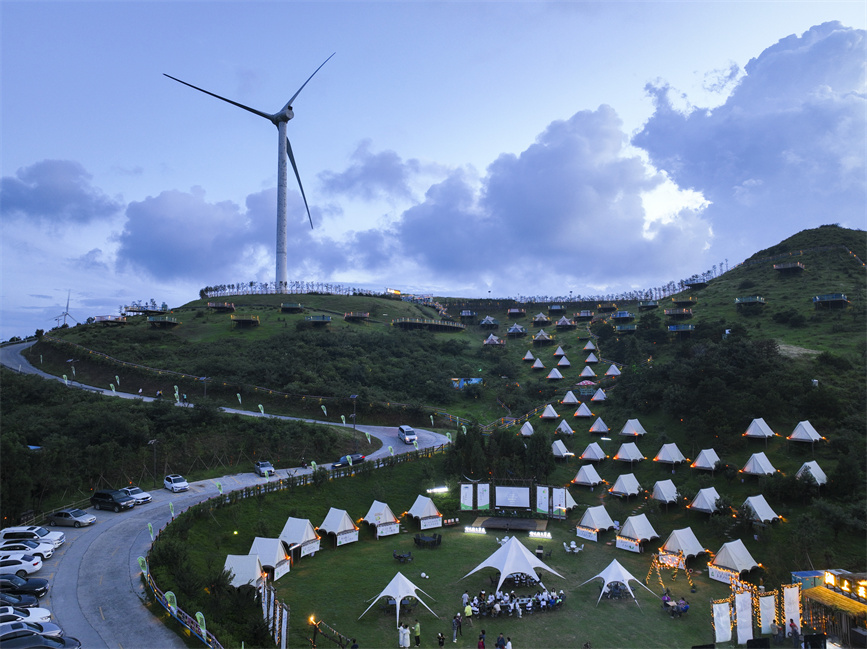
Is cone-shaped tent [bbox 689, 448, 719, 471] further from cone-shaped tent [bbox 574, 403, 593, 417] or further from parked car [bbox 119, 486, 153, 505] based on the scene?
parked car [bbox 119, 486, 153, 505]

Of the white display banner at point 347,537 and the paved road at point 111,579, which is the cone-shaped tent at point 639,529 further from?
the paved road at point 111,579

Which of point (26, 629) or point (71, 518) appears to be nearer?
point (26, 629)

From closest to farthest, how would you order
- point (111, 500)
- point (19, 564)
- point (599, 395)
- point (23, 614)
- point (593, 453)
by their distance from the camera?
1. point (23, 614)
2. point (19, 564)
3. point (111, 500)
4. point (593, 453)
5. point (599, 395)

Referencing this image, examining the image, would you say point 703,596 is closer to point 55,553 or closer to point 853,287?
point 55,553

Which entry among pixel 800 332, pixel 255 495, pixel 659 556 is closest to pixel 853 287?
pixel 800 332

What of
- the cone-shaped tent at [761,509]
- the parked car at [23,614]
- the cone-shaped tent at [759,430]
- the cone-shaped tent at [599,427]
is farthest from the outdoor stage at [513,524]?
the parked car at [23,614]

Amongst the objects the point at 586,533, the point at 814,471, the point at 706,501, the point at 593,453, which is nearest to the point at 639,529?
the point at 586,533

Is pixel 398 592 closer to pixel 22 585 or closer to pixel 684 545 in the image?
pixel 22 585
